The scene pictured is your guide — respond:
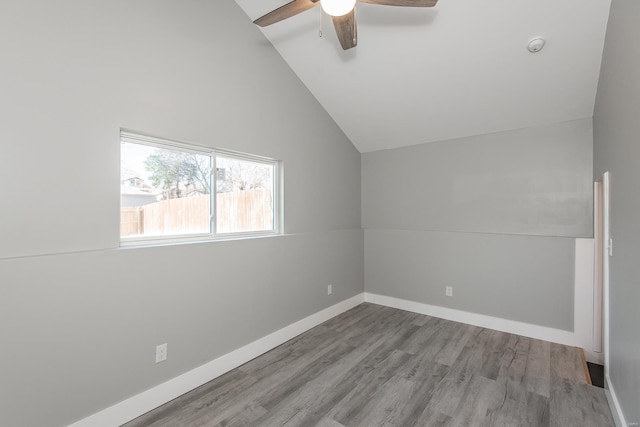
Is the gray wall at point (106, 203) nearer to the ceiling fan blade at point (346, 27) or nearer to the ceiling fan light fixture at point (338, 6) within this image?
the ceiling fan blade at point (346, 27)

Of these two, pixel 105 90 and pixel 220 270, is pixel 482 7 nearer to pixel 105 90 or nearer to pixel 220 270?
pixel 105 90

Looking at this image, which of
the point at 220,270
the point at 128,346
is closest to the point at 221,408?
the point at 128,346

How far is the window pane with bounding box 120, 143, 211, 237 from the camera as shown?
82.9 inches

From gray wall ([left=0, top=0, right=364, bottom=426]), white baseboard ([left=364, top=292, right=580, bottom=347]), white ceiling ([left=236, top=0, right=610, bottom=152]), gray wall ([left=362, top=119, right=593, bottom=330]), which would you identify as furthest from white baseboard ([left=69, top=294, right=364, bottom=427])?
white ceiling ([left=236, top=0, right=610, bottom=152])

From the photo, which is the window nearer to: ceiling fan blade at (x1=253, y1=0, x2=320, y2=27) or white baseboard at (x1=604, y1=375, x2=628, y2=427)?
ceiling fan blade at (x1=253, y1=0, x2=320, y2=27)

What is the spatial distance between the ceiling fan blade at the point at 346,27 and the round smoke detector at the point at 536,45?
156 cm

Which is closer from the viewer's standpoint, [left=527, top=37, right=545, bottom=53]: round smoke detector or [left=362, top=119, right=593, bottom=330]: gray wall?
[left=527, top=37, right=545, bottom=53]: round smoke detector

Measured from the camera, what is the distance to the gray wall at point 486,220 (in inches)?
122

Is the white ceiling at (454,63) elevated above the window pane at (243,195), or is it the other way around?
the white ceiling at (454,63)

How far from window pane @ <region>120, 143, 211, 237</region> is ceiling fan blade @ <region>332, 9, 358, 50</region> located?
1.52 metres

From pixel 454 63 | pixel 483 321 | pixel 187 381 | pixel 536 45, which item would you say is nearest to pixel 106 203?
pixel 187 381

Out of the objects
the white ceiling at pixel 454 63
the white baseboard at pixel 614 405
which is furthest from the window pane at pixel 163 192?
the white baseboard at pixel 614 405

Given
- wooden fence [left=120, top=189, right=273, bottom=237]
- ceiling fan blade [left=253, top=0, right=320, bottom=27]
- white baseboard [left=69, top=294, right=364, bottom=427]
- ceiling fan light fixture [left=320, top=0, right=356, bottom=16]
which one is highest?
ceiling fan blade [left=253, top=0, right=320, bottom=27]

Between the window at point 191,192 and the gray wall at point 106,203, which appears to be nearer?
the gray wall at point 106,203
